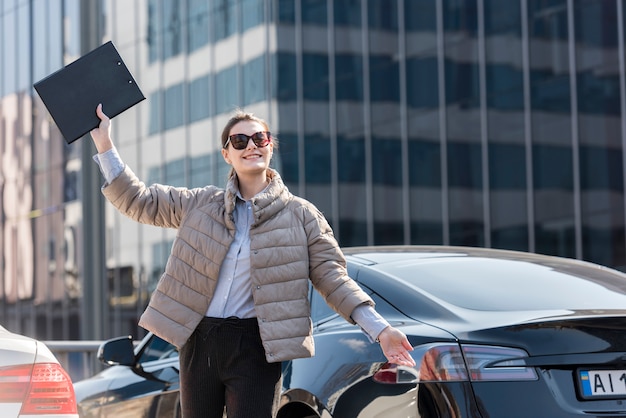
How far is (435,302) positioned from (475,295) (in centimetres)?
18

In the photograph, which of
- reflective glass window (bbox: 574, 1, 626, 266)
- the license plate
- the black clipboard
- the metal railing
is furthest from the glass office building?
the license plate

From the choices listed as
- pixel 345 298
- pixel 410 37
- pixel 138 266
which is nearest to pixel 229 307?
pixel 345 298

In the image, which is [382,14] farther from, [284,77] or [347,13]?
[284,77]

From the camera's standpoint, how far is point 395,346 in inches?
167

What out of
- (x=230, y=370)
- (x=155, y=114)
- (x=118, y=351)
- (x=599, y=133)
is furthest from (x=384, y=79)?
(x=230, y=370)

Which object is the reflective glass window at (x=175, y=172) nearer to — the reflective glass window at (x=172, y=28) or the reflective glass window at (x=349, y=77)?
the reflective glass window at (x=172, y=28)

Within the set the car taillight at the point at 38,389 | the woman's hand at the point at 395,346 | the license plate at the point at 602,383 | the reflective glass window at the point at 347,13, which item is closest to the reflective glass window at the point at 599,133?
the reflective glass window at the point at 347,13

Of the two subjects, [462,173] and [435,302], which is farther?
[462,173]

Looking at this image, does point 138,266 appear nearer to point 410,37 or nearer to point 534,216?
point 410,37

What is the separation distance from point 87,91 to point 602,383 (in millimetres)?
2142

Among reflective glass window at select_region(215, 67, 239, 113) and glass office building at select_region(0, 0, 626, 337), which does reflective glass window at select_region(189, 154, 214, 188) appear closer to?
glass office building at select_region(0, 0, 626, 337)

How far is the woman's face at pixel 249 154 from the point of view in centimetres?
443

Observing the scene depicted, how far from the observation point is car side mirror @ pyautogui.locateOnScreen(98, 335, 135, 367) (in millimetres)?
6141

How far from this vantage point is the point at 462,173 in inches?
1021
